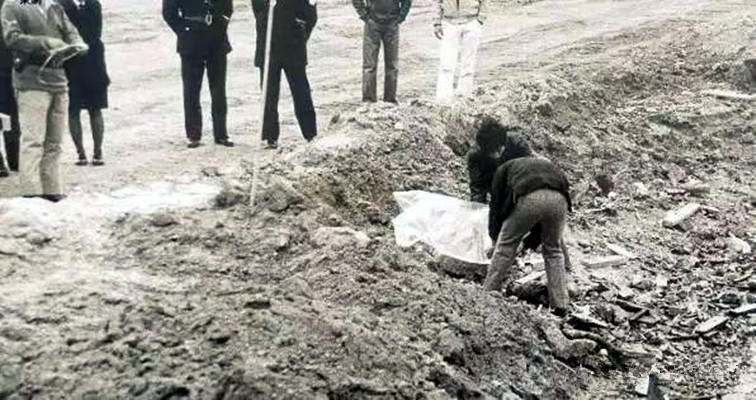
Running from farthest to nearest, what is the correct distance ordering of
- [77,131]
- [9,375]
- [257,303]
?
1. [77,131]
2. [257,303]
3. [9,375]

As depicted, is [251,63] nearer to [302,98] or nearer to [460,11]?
[460,11]

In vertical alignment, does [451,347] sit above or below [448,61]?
below

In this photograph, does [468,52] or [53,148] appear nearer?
[53,148]

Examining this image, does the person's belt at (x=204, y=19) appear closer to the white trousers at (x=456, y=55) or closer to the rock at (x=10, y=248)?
the white trousers at (x=456, y=55)

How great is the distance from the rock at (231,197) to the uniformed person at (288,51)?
9.00 feet

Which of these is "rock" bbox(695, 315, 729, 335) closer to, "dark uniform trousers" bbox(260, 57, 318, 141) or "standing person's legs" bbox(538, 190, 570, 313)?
"standing person's legs" bbox(538, 190, 570, 313)

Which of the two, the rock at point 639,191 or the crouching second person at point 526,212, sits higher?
the crouching second person at point 526,212

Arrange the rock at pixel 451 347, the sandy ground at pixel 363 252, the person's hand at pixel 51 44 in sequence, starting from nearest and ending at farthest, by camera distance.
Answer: the sandy ground at pixel 363 252 → the rock at pixel 451 347 → the person's hand at pixel 51 44

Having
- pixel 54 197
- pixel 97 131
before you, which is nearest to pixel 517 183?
pixel 54 197

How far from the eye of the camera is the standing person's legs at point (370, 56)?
→ 1203 cm

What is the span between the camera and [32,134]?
8352mm

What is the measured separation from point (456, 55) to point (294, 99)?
93.0 inches

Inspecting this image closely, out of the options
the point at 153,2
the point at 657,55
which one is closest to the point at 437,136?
the point at 657,55

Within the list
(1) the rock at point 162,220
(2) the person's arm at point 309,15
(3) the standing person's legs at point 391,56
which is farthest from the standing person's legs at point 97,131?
(3) the standing person's legs at point 391,56
